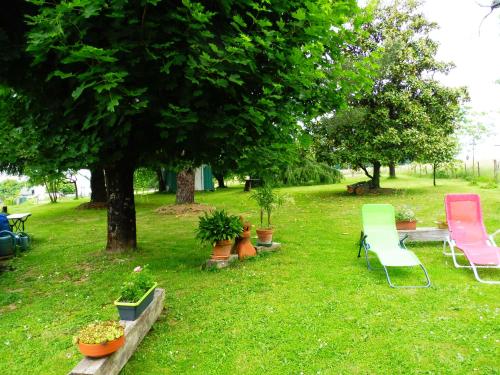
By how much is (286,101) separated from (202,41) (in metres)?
1.74

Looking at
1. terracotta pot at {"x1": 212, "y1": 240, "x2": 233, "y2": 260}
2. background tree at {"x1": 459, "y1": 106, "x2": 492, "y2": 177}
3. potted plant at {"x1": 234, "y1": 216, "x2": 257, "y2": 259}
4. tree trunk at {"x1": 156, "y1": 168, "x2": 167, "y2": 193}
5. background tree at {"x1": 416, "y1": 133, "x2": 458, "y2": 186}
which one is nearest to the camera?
terracotta pot at {"x1": 212, "y1": 240, "x2": 233, "y2": 260}

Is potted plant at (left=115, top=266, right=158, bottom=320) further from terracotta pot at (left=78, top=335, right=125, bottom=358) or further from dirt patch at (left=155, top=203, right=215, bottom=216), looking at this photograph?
dirt patch at (left=155, top=203, right=215, bottom=216)

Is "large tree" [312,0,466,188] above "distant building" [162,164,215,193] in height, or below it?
above

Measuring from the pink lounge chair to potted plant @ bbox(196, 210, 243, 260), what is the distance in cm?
385

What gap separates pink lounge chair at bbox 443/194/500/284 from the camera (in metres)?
6.00

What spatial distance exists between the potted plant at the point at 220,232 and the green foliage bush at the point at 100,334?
3.21 meters

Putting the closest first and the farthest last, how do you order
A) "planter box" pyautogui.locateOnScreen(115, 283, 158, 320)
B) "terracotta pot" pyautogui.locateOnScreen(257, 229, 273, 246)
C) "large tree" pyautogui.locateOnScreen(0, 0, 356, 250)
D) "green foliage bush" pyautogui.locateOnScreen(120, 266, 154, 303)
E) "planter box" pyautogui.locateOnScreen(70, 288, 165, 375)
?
"planter box" pyautogui.locateOnScreen(70, 288, 165, 375) < "planter box" pyautogui.locateOnScreen(115, 283, 158, 320) < "green foliage bush" pyautogui.locateOnScreen(120, 266, 154, 303) < "large tree" pyautogui.locateOnScreen(0, 0, 356, 250) < "terracotta pot" pyautogui.locateOnScreen(257, 229, 273, 246)

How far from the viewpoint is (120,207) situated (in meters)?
7.56

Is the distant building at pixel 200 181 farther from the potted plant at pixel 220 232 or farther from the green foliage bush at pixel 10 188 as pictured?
the potted plant at pixel 220 232

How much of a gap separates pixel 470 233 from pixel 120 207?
22.9 feet

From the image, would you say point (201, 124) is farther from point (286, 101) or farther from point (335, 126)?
point (335, 126)

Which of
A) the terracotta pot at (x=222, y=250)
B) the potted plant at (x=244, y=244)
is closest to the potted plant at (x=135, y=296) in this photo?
the terracotta pot at (x=222, y=250)

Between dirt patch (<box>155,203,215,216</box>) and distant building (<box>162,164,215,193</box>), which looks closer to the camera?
dirt patch (<box>155,203,215,216</box>)

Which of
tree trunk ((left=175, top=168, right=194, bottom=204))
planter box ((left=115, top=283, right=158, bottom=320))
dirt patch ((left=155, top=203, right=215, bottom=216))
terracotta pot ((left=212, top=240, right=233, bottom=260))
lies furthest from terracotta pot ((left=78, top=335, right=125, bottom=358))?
tree trunk ((left=175, top=168, right=194, bottom=204))
